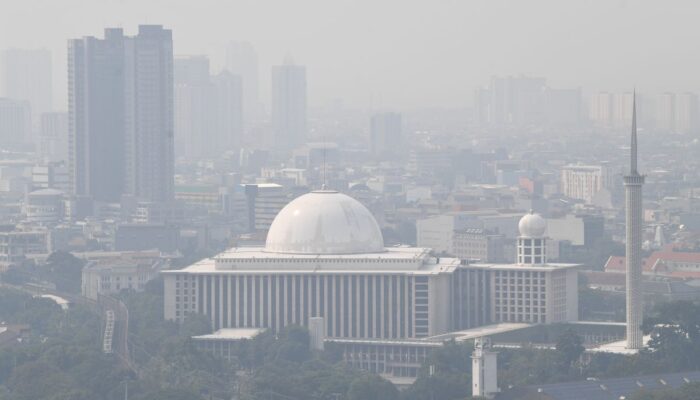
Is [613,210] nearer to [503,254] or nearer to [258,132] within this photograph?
[503,254]

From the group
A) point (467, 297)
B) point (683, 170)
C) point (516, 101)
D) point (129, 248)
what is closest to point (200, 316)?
point (467, 297)

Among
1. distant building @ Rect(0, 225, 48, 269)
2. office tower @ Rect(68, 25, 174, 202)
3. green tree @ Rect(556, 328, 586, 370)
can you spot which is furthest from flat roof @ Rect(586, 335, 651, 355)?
office tower @ Rect(68, 25, 174, 202)

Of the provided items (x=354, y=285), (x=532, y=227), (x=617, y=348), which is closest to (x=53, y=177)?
(x=532, y=227)

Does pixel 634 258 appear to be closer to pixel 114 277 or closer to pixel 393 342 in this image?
pixel 393 342

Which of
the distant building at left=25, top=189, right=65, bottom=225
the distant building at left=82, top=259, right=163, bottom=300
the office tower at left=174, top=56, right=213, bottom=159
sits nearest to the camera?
the distant building at left=82, top=259, right=163, bottom=300

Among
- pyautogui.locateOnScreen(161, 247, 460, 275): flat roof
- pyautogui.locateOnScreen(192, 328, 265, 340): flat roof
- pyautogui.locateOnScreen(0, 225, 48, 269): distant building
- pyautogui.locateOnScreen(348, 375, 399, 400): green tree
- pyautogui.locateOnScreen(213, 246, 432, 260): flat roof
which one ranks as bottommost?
pyautogui.locateOnScreen(348, 375, 399, 400): green tree

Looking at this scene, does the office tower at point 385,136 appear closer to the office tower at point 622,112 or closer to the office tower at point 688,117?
the office tower at point 622,112

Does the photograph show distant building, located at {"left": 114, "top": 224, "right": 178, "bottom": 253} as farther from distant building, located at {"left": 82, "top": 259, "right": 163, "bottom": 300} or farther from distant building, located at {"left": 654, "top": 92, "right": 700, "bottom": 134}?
distant building, located at {"left": 654, "top": 92, "right": 700, "bottom": 134}

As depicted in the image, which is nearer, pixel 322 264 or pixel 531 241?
pixel 322 264
